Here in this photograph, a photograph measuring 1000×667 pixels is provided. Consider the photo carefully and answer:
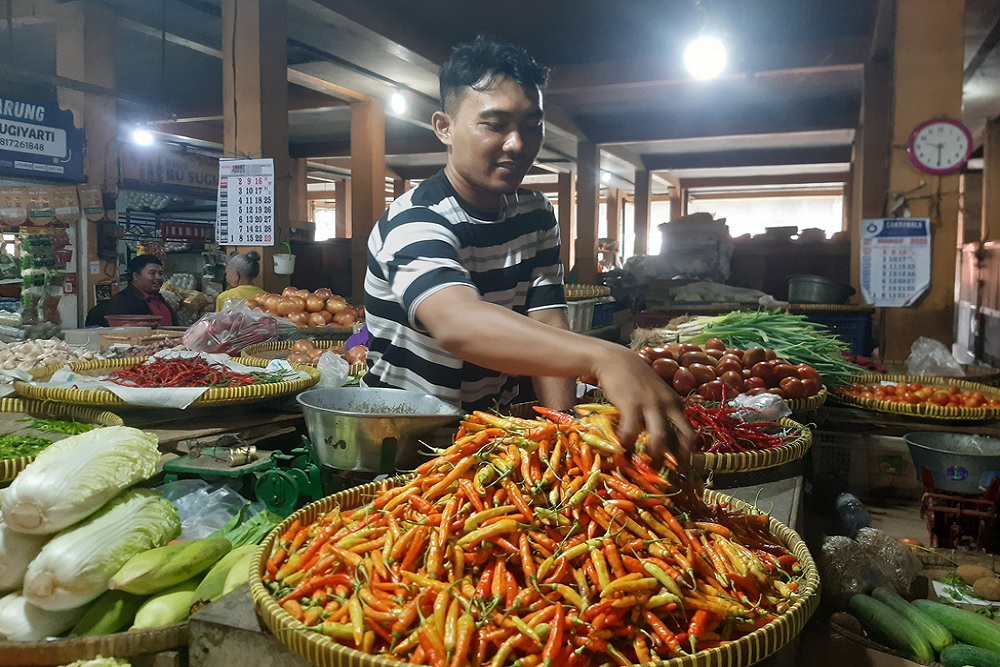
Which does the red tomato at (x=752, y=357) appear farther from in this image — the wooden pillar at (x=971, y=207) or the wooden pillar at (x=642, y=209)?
the wooden pillar at (x=642, y=209)

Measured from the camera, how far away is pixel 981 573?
2.62m

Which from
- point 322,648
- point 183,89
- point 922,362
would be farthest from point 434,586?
point 183,89

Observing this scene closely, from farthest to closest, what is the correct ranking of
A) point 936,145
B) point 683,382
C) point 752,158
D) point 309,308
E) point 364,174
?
1. point 752,158
2. point 364,174
3. point 309,308
4. point 936,145
5. point 683,382

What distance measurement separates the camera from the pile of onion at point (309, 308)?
5.78m

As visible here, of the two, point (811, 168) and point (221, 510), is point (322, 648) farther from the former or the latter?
point (811, 168)

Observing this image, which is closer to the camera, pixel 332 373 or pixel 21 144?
pixel 332 373

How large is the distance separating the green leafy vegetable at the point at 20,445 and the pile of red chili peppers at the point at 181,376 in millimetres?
483

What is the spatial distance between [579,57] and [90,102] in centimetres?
522

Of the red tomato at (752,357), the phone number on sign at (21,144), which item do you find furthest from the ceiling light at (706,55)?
the phone number on sign at (21,144)

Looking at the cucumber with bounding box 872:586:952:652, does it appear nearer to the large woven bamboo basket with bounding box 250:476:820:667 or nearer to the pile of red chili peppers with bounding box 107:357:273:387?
the large woven bamboo basket with bounding box 250:476:820:667

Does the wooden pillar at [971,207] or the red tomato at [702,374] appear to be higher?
the wooden pillar at [971,207]

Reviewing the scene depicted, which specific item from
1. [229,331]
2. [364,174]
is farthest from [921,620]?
[364,174]

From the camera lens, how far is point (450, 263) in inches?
68.1

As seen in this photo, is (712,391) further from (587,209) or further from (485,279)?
(587,209)
